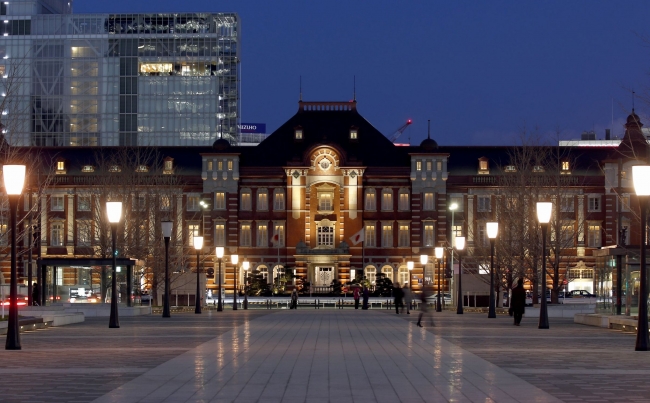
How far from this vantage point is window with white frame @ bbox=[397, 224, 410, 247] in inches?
4151

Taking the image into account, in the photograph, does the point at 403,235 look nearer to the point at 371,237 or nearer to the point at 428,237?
the point at 428,237

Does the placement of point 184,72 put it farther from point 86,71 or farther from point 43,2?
point 43,2

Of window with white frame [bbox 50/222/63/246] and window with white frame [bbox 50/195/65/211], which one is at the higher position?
window with white frame [bbox 50/195/65/211]

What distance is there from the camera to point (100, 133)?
147 metres

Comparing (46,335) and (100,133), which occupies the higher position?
(100,133)

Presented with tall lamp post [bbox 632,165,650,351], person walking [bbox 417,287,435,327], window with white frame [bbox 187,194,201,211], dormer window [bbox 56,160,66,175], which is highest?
dormer window [bbox 56,160,66,175]

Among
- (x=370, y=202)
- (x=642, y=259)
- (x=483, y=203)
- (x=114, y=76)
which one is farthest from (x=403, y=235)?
(x=642, y=259)

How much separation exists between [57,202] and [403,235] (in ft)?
109

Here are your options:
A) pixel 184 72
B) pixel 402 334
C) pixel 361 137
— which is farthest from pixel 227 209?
pixel 402 334

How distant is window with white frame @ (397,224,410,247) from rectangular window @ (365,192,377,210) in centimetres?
315

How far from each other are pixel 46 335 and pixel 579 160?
275 feet

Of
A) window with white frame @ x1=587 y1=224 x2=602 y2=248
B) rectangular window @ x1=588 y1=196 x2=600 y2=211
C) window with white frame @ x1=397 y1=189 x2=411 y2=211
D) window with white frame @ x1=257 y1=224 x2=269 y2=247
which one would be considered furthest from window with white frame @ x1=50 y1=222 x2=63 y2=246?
rectangular window @ x1=588 y1=196 x2=600 y2=211

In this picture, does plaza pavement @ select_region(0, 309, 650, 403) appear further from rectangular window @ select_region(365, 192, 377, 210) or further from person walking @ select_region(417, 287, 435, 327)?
rectangular window @ select_region(365, 192, 377, 210)

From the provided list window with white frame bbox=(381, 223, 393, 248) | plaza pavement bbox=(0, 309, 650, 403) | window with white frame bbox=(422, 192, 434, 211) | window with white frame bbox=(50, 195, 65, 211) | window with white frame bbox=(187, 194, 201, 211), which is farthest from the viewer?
window with white frame bbox=(187, 194, 201, 211)
